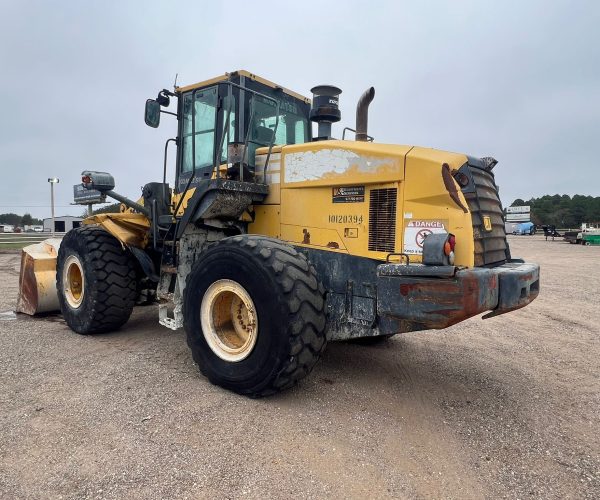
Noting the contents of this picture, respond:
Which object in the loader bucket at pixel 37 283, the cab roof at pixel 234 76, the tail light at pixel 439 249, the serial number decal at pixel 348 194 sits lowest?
the loader bucket at pixel 37 283

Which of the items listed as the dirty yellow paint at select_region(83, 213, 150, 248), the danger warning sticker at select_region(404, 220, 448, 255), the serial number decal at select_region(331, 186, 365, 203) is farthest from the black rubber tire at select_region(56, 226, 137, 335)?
the danger warning sticker at select_region(404, 220, 448, 255)

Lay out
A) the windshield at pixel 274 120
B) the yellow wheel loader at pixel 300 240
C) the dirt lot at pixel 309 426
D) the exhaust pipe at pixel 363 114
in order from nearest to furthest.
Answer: the dirt lot at pixel 309 426, the yellow wheel loader at pixel 300 240, the exhaust pipe at pixel 363 114, the windshield at pixel 274 120

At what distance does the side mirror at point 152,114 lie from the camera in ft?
17.3

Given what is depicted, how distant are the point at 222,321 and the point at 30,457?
1.77 meters

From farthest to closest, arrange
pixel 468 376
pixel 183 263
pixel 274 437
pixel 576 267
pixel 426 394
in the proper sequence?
1. pixel 576 267
2. pixel 183 263
3. pixel 468 376
4. pixel 426 394
5. pixel 274 437

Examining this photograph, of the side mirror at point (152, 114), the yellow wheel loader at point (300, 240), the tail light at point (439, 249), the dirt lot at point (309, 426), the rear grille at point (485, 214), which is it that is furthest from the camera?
the side mirror at point (152, 114)

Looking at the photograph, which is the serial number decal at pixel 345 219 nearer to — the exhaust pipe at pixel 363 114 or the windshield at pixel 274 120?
the exhaust pipe at pixel 363 114

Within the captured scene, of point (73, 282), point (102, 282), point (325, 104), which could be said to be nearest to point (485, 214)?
point (325, 104)

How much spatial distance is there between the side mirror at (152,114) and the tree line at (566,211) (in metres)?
67.0

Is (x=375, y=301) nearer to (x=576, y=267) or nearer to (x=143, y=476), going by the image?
(x=143, y=476)

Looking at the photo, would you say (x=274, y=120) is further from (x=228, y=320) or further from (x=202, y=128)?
(x=228, y=320)

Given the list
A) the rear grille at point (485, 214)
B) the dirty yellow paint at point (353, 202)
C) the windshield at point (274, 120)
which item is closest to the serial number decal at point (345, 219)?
the dirty yellow paint at point (353, 202)

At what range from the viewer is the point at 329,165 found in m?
4.07

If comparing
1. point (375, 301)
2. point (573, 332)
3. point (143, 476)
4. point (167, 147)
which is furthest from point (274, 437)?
point (573, 332)
